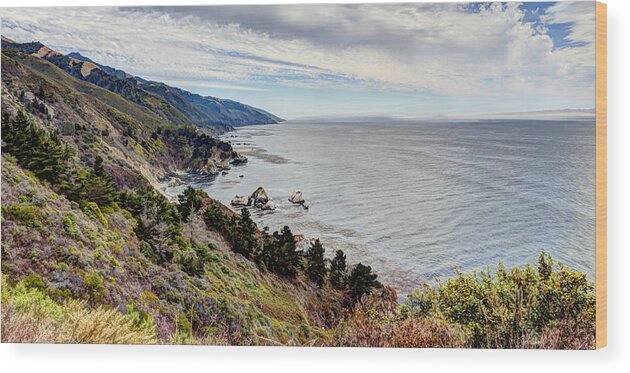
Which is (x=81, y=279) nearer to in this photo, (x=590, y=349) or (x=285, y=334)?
(x=285, y=334)

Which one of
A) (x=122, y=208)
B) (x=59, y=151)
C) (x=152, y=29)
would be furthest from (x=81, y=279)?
(x=152, y=29)

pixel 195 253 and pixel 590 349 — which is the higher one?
pixel 195 253

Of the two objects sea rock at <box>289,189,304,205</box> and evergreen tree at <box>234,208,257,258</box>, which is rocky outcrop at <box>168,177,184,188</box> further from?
sea rock at <box>289,189,304,205</box>

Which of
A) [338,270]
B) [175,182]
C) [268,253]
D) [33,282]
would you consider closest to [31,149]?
[33,282]

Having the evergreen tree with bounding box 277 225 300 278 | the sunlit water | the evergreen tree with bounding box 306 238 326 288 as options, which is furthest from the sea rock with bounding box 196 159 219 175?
the evergreen tree with bounding box 306 238 326 288

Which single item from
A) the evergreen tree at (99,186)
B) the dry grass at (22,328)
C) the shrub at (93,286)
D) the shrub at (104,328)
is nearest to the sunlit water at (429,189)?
the evergreen tree at (99,186)

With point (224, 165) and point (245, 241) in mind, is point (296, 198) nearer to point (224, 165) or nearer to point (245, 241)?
point (245, 241)
